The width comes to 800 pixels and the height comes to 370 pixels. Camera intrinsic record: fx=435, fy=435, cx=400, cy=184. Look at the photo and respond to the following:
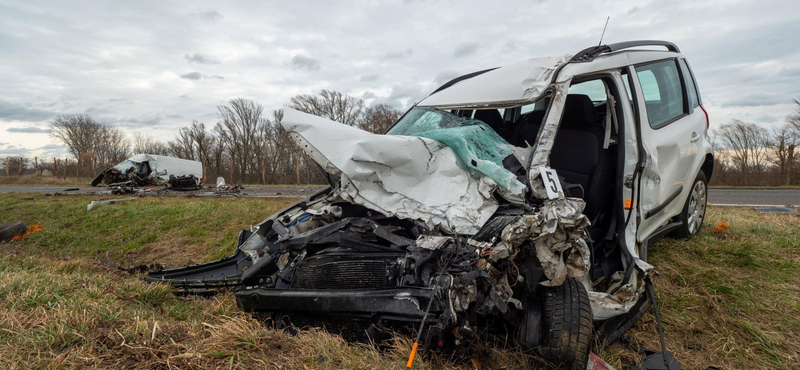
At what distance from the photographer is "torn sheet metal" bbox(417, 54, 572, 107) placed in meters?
2.94

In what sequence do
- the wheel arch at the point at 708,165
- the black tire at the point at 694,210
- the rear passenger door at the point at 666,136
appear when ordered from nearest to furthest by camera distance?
the rear passenger door at the point at 666,136, the black tire at the point at 694,210, the wheel arch at the point at 708,165

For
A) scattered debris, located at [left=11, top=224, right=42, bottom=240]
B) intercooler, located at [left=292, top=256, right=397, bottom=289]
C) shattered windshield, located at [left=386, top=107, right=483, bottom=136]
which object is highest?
shattered windshield, located at [left=386, top=107, right=483, bottom=136]

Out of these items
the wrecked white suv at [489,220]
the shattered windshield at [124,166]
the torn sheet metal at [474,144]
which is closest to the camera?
the wrecked white suv at [489,220]

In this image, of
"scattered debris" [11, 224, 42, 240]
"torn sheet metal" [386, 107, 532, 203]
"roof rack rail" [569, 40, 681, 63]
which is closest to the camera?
"torn sheet metal" [386, 107, 532, 203]

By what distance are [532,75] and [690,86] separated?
214cm

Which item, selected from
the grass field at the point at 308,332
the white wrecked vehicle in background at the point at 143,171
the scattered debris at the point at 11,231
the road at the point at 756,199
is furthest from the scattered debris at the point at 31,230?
the road at the point at 756,199

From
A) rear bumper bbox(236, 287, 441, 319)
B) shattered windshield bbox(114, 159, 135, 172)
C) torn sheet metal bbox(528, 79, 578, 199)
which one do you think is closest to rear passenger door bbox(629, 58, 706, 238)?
torn sheet metal bbox(528, 79, 578, 199)

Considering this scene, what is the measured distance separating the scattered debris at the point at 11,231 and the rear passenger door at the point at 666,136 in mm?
9857

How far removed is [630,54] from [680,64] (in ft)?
3.60

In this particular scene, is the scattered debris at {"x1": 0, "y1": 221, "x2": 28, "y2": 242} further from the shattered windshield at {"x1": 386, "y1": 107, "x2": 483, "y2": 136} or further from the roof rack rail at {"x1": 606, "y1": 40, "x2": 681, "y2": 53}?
the roof rack rail at {"x1": 606, "y1": 40, "x2": 681, "y2": 53}

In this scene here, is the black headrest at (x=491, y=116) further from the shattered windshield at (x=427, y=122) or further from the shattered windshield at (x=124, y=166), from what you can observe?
the shattered windshield at (x=124, y=166)

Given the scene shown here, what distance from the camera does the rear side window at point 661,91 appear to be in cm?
345

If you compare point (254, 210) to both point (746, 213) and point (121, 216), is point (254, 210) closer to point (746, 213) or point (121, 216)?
point (121, 216)

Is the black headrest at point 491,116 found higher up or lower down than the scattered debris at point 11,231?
higher up
